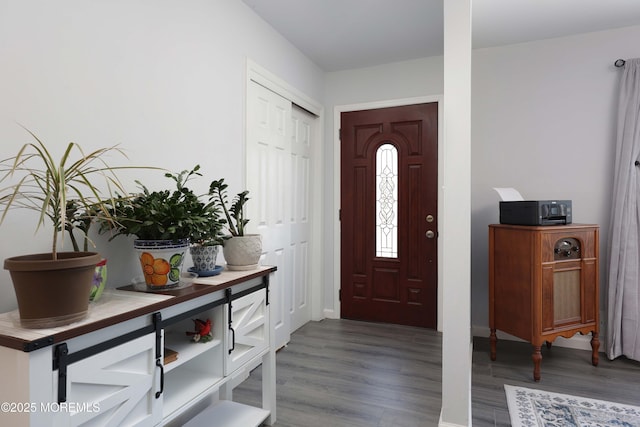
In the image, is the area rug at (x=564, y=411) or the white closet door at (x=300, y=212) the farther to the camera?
the white closet door at (x=300, y=212)

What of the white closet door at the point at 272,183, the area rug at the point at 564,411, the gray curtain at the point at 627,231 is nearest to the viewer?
the area rug at the point at 564,411

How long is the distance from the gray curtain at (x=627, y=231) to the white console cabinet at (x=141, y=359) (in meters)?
2.55

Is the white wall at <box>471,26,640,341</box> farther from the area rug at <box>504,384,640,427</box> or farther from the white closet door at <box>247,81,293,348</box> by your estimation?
the white closet door at <box>247,81,293,348</box>

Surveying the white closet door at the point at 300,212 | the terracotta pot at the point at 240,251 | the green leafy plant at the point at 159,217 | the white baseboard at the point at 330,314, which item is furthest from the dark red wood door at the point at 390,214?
the green leafy plant at the point at 159,217

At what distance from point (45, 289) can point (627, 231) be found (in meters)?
3.42

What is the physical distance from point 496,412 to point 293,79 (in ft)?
8.95

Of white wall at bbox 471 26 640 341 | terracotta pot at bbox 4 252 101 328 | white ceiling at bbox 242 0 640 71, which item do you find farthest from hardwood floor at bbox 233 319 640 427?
white ceiling at bbox 242 0 640 71

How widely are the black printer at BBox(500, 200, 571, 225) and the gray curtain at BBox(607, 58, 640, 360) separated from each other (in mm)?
498

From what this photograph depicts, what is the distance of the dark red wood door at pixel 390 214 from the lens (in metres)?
3.37

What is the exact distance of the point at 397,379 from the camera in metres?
2.42

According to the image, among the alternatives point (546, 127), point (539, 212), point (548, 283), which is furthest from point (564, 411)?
point (546, 127)

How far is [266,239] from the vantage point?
2.80 m

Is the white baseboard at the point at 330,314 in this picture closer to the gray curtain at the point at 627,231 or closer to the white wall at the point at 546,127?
the white wall at the point at 546,127

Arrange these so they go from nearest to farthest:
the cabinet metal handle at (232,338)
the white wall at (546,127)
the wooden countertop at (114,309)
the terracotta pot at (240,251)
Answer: the wooden countertop at (114,309), the cabinet metal handle at (232,338), the terracotta pot at (240,251), the white wall at (546,127)
